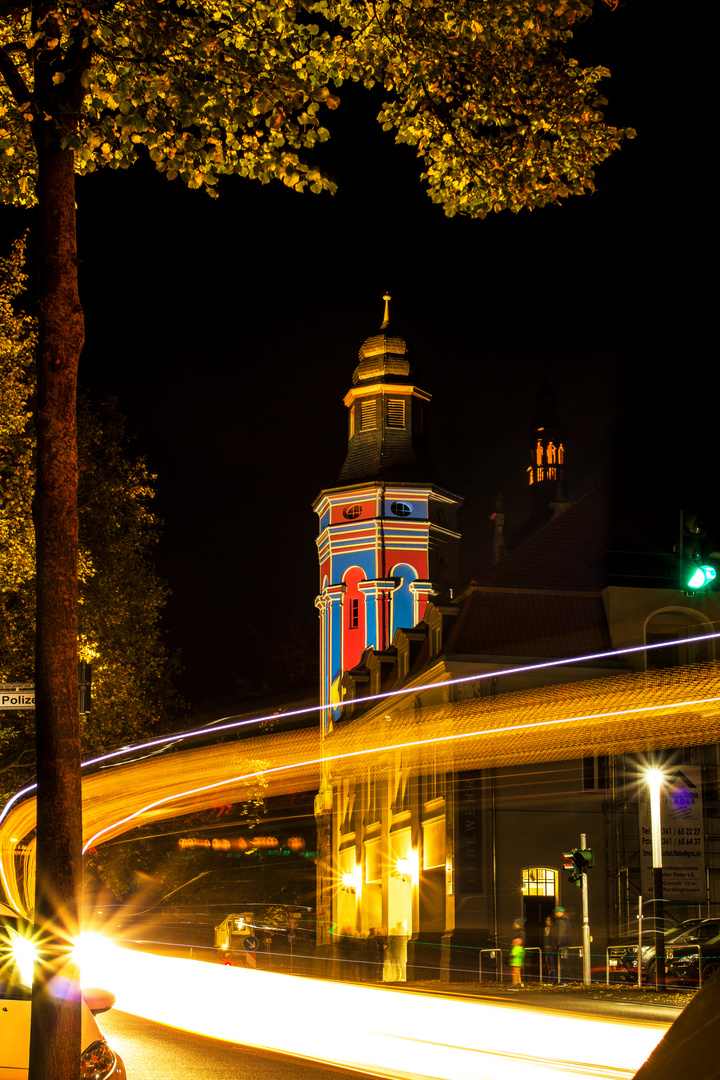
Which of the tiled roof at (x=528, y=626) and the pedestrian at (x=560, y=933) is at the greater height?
the tiled roof at (x=528, y=626)

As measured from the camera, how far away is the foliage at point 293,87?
8.32m

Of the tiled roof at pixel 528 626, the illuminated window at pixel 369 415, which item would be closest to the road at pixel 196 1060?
the tiled roof at pixel 528 626

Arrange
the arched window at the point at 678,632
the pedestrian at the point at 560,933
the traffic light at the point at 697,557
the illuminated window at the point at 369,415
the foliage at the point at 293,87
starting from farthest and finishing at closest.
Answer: the illuminated window at the point at 369,415 < the arched window at the point at 678,632 < the pedestrian at the point at 560,933 < the traffic light at the point at 697,557 < the foliage at the point at 293,87

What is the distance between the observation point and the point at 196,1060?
12758mm

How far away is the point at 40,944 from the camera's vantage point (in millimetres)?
7129

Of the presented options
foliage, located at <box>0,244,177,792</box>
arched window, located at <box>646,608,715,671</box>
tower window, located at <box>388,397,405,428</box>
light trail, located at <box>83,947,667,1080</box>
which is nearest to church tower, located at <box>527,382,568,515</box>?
tower window, located at <box>388,397,405,428</box>

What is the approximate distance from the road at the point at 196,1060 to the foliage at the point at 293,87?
773 cm

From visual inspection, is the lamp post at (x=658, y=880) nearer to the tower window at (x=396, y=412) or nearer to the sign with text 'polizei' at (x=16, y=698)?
the sign with text 'polizei' at (x=16, y=698)

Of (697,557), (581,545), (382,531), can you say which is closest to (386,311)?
(382,531)

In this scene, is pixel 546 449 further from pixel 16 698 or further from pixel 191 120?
pixel 191 120

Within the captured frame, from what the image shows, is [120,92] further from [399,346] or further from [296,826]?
[296,826]

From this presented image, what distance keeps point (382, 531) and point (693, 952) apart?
3774 centimetres

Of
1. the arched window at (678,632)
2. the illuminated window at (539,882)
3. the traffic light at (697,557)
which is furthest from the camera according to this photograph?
the arched window at (678,632)

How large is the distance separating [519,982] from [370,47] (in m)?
20.4
